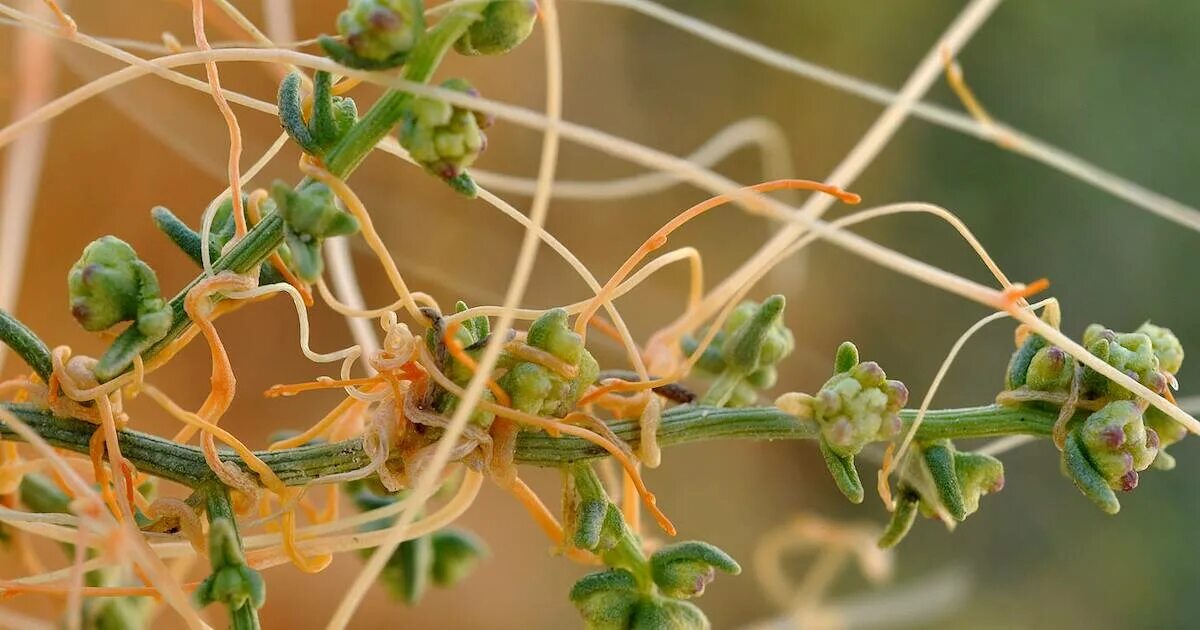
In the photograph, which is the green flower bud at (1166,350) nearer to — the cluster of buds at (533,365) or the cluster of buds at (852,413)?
the cluster of buds at (852,413)

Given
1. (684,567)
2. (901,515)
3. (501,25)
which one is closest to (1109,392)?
(901,515)

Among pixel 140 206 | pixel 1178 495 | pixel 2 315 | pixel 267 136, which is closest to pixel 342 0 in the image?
pixel 267 136

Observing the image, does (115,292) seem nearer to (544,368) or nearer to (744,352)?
(544,368)

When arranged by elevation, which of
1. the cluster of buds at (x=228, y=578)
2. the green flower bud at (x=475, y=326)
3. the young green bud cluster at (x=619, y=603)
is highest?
the green flower bud at (x=475, y=326)

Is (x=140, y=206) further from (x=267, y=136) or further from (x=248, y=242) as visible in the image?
(x=248, y=242)

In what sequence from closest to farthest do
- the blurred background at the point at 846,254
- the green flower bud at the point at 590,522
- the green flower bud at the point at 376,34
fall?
the green flower bud at the point at 376,34, the green flower bud at the point at 590,522, the blurred background at the point at 846,254

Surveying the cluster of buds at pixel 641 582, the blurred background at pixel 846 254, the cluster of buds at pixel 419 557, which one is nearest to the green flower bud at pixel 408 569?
the cluster of buds at pixel 419 557
